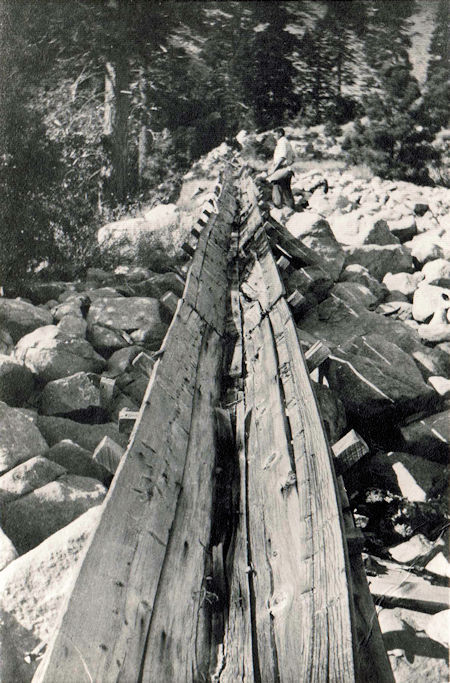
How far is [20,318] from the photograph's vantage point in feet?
19.5

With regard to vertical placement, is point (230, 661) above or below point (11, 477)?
above

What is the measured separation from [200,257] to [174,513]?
3.52 meters

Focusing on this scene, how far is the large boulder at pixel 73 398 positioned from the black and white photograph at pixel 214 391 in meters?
0.02

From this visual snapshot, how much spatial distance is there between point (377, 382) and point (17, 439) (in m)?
3.18

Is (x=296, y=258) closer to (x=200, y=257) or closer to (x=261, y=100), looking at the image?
(x=200, y=257)

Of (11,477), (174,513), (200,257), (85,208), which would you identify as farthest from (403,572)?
(85,208)

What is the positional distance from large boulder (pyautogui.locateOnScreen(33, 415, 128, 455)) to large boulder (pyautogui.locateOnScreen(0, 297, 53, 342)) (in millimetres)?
1972

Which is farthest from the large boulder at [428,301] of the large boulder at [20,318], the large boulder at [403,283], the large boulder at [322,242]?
the large boulder at [20,318]

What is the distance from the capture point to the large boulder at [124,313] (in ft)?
19.7

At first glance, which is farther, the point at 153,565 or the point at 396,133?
the point at 396,133

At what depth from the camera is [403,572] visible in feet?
9.93

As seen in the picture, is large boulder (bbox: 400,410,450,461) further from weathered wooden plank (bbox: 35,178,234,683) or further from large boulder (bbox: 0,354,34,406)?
Answer: large boulder (bbox: 0,354,34,406)

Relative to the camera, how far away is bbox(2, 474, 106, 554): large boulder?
3.01 metres

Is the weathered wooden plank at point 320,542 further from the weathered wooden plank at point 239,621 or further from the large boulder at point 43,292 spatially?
the large boulder at point 43,292
